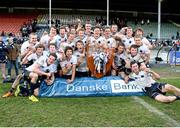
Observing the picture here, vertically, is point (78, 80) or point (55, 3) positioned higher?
point (55, 3)

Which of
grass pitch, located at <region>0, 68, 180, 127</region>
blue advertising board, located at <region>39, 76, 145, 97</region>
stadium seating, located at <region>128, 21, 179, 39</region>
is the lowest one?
grass pitch, located at <region>0, 68, 180, 127</region>

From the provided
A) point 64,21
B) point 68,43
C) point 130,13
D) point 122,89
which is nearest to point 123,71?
point 122,89

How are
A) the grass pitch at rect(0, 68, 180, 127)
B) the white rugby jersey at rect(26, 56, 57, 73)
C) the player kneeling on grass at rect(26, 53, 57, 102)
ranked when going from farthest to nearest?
1. the white rugby jersey at rect(26, 56, 57, 73)
2. the player kneeling on grass at rect(26, 53, 57, 102)
3. the grass pitch at rect(0, 68, 180, 127)

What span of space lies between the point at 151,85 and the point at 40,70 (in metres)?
2.71

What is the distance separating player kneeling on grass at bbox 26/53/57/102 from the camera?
1004 centimetres

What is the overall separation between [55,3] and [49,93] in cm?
2431

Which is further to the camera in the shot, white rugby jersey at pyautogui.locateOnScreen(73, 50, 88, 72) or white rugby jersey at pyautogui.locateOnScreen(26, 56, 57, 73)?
white rugby jersey at pyautogui.locateOnScreen(73, 50, 88, 72)

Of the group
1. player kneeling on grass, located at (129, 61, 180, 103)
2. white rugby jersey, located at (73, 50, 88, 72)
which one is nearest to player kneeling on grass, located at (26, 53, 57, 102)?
white rugby jersey, located at (73, 50, 88, 72)

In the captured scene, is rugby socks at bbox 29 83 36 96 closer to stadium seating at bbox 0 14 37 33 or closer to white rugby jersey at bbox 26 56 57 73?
white rugby jersey at bbox 26 56 57 73

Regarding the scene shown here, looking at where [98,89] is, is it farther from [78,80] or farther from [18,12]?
[18,12]

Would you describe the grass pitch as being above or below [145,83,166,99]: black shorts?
below

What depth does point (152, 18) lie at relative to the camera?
34.6 metres

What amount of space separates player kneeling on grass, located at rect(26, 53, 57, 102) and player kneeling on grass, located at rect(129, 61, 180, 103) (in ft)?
6.41

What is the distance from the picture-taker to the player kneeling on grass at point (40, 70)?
32.9 feet
